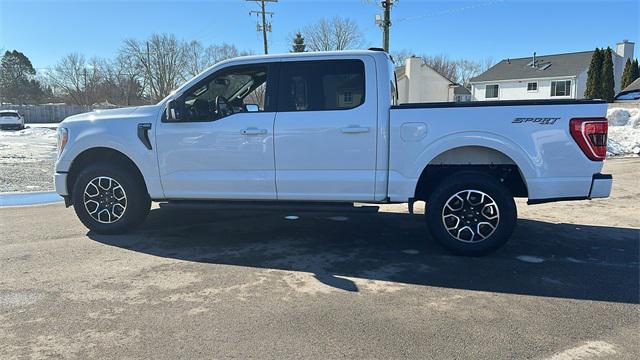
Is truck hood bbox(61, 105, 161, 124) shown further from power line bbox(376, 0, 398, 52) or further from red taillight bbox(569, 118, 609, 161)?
power line bbox(376, 0, 398, 52)

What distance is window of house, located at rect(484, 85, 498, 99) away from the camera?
5278 centimetres

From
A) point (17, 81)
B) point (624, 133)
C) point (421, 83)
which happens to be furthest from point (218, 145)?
point (17, 81)

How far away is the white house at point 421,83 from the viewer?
1879 inches

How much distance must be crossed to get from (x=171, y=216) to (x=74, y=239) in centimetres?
146

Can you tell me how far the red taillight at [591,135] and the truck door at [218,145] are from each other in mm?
3143

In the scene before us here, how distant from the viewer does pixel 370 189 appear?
5.02 meters

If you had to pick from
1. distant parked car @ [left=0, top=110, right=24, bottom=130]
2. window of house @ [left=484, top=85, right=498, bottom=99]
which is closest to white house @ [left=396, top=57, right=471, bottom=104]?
window of house @ [left=484, top=85, right=498, bottom=99]

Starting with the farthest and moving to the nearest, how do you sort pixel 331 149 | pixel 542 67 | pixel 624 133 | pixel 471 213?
pixel 542 67 → pixel 624 133 → pixel 331 149 → pixel 471 213

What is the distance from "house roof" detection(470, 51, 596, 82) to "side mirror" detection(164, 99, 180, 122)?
4990cm

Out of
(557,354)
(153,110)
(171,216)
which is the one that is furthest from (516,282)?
(171,216)

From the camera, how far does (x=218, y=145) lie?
5215 mm

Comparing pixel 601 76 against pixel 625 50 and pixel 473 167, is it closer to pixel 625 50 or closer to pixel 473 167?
pixel 625 50

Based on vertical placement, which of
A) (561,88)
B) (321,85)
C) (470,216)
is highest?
(561,88)

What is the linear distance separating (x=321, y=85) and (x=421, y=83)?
4664 cm
